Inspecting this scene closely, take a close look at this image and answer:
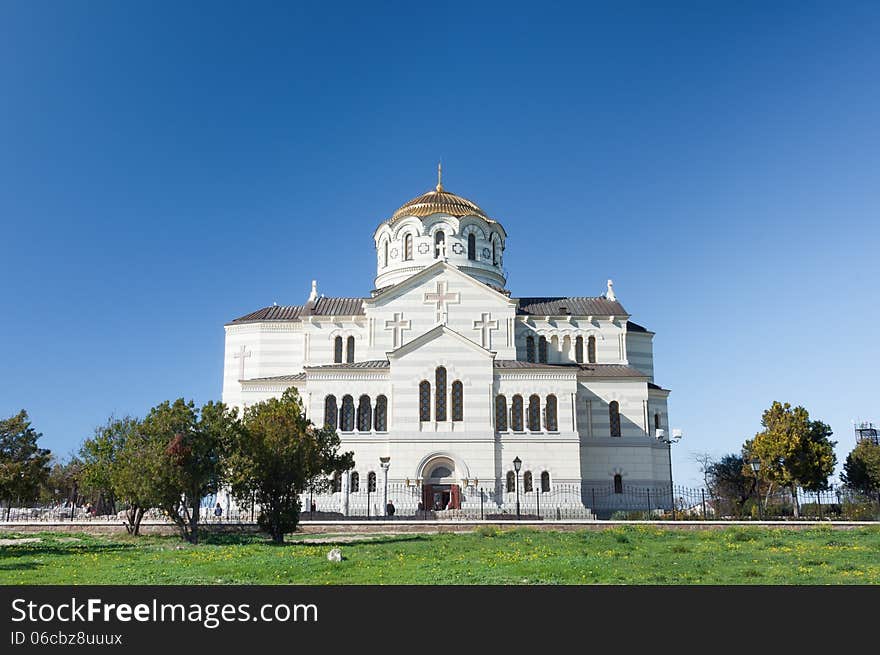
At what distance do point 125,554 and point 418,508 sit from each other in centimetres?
2090

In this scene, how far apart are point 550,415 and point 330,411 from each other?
12091mm

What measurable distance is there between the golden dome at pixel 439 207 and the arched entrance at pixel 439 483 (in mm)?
17471

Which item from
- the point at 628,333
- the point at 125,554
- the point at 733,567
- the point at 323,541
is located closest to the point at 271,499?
the point at 323,541

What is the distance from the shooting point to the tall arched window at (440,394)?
4294 centimetres

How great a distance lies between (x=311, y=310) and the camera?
165ft

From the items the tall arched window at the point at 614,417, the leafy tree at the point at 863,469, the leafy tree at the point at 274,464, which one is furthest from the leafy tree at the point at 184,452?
the leafy tree at the point at 863,469

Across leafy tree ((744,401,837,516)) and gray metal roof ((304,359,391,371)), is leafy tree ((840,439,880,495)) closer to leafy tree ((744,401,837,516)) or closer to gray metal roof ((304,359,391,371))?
leafy tree ((744,401,837,516))

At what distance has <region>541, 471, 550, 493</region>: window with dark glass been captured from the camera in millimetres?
42375

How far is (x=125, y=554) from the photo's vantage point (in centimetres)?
2181

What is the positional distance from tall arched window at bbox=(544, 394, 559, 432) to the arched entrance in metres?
5.68

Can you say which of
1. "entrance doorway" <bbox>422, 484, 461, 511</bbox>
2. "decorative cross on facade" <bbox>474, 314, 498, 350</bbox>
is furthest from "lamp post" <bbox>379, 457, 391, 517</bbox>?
"decorative cross on facade" <bbox>474, 314, 498, 350</bbox>

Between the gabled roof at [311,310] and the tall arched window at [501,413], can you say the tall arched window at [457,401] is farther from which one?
the gabled roof at [311,310]
